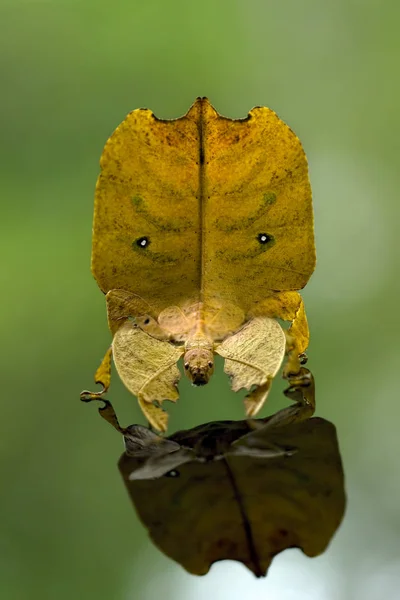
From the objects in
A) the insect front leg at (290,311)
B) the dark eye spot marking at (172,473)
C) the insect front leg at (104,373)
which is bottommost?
the dark eye spot marking at (172,473)

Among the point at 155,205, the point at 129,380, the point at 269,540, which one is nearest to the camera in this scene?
the point at 269,540

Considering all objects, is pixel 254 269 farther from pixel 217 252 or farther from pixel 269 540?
pixel 269 540

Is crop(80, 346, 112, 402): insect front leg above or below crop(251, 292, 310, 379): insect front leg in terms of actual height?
below

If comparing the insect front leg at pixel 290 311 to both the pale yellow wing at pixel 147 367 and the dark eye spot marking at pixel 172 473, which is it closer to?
the pale yellow wing at pixel 147 367

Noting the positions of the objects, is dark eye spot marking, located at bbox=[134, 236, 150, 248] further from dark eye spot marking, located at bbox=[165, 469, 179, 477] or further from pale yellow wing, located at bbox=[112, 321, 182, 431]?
dark eye spot marking, located at bbox=[165, 469, 179, 477]

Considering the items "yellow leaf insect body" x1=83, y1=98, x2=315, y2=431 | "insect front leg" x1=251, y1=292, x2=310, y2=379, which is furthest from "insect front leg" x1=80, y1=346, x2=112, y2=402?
"insect front leg" x1=251, y1=292, x2=310, y2=379

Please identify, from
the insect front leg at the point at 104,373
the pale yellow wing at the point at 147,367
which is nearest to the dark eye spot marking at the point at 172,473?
the pale yellow wing at the point at 147,367

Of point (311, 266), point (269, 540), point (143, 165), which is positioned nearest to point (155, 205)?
point (143, 165)
